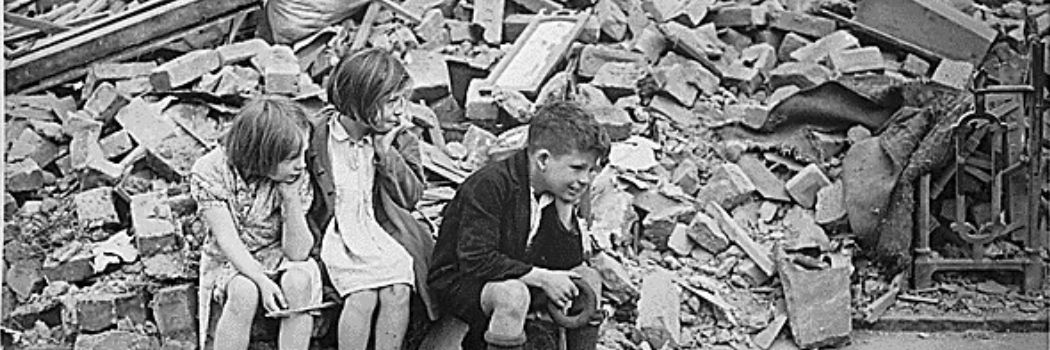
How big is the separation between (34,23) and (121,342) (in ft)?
5.75

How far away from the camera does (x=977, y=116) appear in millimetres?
3947

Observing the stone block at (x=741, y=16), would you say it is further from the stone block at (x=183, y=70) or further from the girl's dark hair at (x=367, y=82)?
the girl's dark hair at (x=367, y=82)

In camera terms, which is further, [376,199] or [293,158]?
[376,199]

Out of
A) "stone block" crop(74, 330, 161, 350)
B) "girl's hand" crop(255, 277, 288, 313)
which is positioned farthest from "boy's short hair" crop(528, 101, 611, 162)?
"stone block" crop(74, 330, 161, 350)

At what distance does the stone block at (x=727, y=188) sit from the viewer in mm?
4078

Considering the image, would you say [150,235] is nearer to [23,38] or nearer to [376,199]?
[376,199]

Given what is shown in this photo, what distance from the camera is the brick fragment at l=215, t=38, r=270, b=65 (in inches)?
170

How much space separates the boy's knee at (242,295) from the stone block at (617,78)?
188 cm

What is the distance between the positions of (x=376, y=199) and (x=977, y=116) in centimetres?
191

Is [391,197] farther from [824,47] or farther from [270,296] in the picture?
[824,47]

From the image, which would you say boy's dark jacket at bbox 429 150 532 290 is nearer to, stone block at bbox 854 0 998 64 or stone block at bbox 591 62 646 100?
stone block at bbox 591 62 646 100

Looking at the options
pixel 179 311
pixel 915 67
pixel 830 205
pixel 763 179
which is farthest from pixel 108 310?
pixel 915 67

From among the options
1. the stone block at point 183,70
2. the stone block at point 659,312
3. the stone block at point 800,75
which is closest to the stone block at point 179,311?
the stone block at point 659,312

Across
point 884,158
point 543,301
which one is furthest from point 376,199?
point 884,158
